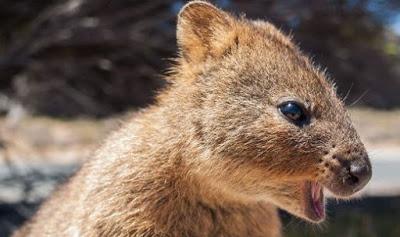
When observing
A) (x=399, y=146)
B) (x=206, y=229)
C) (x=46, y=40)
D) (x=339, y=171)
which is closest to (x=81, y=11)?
(x=46, y=40)

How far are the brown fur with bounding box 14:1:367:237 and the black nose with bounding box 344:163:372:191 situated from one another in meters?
0.05

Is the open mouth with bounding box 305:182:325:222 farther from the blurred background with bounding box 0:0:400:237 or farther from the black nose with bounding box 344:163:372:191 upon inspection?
the blurred background with bounding box 0:0:400:237

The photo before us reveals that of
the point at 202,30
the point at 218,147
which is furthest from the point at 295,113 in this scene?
the point at 202,30

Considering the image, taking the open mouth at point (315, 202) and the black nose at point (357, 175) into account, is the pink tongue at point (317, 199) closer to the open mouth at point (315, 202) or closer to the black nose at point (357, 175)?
the open mouth at point (315, 202)

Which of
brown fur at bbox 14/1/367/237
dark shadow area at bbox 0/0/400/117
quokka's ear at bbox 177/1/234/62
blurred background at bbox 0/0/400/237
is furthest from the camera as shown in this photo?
dark shadow area at bbox 0/0/400/117

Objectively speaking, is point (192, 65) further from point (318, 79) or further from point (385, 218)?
point (385, 218)

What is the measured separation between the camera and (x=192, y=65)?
13.8 feet

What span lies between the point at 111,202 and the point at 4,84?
5585 millimetres

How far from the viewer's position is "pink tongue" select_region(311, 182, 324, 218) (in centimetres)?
377

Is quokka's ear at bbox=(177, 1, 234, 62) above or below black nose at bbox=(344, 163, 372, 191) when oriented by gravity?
above

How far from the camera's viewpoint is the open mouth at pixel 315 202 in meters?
3.75

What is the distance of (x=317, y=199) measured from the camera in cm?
383

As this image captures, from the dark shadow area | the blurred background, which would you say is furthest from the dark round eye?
the dark shadow area

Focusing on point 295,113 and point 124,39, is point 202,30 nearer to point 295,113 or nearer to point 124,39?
point 295,113
